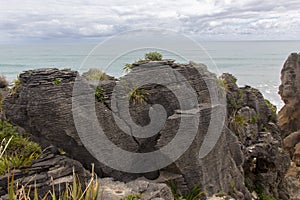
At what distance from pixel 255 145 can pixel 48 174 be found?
1043cm

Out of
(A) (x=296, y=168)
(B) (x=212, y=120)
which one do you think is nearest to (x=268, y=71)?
(A) (x=296, y=168)

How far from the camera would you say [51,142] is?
34.1ft

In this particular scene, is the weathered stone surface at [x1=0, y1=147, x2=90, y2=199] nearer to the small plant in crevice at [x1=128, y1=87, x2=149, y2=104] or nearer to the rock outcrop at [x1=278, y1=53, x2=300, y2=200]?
the small plant in crevice at [x1=128, y1=87, x2=149, y2=104]

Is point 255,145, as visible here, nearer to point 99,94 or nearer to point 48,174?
point 99,94

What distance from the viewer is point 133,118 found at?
11.6 meters

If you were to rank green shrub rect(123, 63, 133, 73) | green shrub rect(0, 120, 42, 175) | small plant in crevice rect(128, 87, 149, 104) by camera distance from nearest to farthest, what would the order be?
1. green shrub rect(0, 120, 42, 175)
2. small plant in crevice rect(128, 87, 149, 104)
3. green shrub rect(123, 63, 133, 73)

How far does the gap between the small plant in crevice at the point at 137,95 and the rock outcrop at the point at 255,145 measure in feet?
18.3

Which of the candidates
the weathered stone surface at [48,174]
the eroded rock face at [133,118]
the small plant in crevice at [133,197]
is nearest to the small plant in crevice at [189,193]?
the eroded rock face at [133,118]

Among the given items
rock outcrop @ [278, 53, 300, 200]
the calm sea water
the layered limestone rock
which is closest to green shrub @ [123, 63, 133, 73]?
the calm sea water

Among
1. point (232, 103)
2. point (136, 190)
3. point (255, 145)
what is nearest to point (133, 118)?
point (136, 190)

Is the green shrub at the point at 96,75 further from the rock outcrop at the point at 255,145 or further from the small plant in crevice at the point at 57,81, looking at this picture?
the rock outcrop at the point at 255,145

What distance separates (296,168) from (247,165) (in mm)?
10166

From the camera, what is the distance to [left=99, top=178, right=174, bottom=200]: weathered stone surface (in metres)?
9.24

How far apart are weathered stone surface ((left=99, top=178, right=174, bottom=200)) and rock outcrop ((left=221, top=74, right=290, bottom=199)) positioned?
7.07 m
